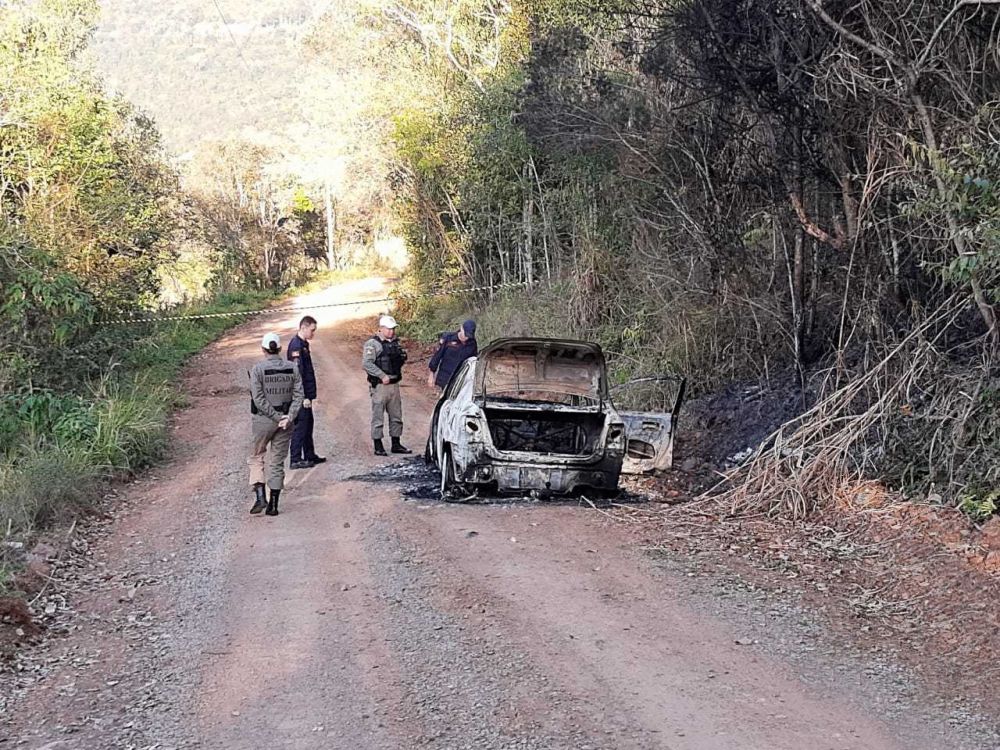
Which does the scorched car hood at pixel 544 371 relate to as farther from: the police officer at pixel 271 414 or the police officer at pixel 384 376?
the police officer at pixel 384 376

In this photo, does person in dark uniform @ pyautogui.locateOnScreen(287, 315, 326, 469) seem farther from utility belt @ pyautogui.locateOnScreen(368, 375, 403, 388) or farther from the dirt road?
the dirt road

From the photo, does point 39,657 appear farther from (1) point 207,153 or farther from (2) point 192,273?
(1) point 207,153

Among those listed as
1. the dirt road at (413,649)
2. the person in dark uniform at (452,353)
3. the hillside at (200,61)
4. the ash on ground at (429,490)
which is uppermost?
the hillside at (200,61)

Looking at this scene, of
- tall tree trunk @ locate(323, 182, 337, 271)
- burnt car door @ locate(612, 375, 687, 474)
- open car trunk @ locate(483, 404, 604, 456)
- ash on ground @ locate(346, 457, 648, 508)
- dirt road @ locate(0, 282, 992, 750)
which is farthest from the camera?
tall tree trunk @ locate(323, 182, 337, 271)

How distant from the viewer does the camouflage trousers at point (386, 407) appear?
12.0m

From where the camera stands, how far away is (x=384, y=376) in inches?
468

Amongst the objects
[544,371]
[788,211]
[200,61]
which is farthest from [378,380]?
[200,61]

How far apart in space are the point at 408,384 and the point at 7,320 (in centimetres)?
737

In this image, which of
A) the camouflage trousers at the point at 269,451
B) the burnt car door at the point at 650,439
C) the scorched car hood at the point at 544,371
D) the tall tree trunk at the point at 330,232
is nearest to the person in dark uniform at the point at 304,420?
the camouflage trousers at the point at 269,451

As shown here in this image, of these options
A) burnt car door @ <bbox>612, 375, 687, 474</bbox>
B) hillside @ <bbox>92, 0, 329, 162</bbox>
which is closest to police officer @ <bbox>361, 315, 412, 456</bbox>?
burnt car door @ <bbox>612, 375, 687, 474</bbox>

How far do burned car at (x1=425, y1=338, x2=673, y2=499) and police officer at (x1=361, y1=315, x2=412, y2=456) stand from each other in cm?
182

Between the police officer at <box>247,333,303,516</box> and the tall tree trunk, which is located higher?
the tall tree trunk

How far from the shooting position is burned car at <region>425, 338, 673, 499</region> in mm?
9016

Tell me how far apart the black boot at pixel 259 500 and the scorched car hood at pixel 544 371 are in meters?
2.34
